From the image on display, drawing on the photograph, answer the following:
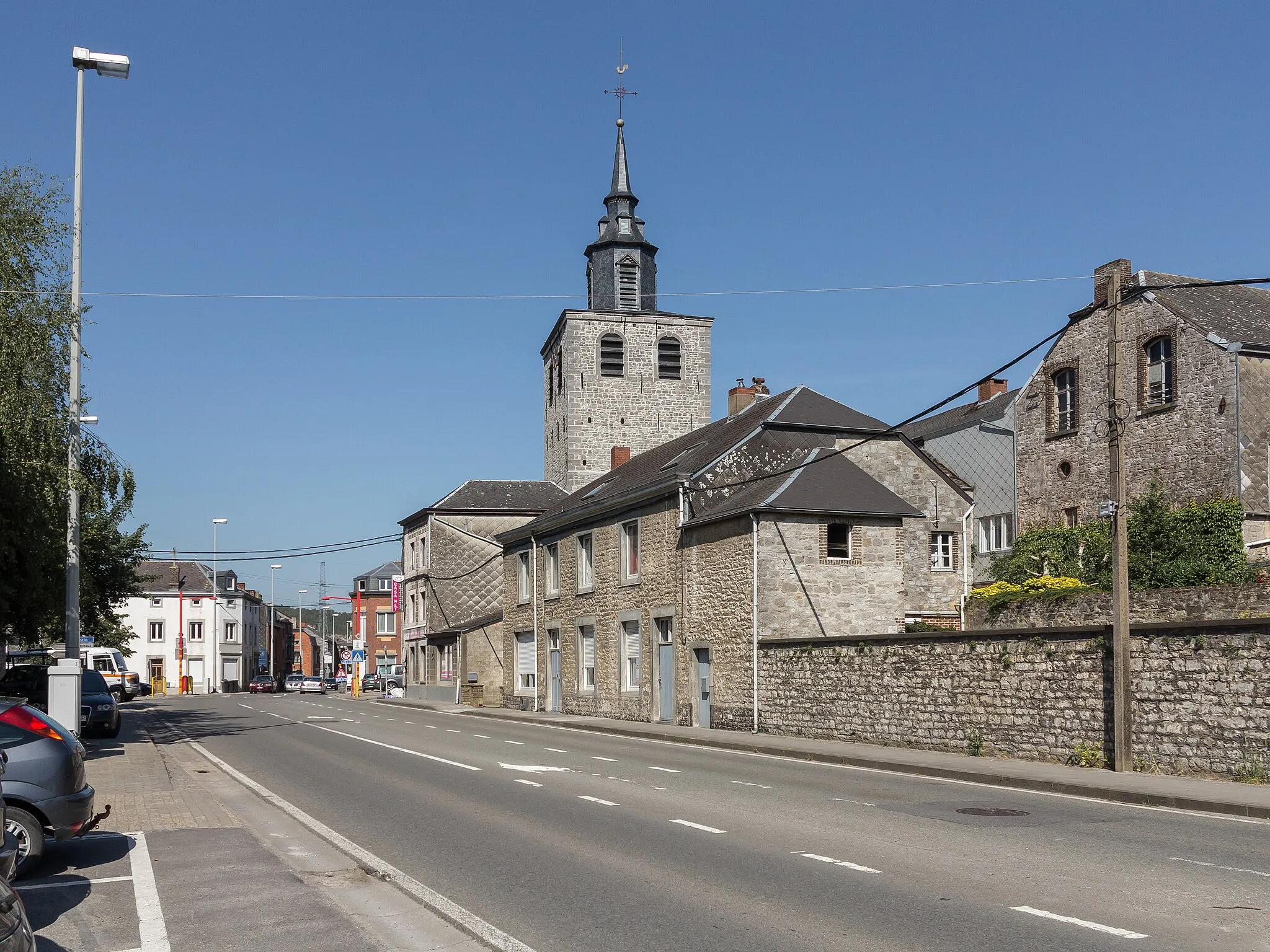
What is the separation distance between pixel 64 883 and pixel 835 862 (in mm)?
5865

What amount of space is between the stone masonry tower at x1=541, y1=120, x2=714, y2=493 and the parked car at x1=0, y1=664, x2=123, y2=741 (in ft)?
133

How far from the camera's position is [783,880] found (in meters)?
8.90

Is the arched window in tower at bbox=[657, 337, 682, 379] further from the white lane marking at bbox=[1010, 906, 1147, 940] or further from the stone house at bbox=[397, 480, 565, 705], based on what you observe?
the white lane marking at bbox=[1010, 906, 1147, 940]

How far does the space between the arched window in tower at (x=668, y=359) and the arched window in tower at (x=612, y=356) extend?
6.88 ft

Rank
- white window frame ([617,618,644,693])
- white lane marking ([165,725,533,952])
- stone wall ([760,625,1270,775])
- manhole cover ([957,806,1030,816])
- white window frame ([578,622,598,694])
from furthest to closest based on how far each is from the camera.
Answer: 1. white window frame ([578,622,598,694])
2. white window frame ([617,618,644,693])
3. stone wall ([760,625,1270,775])
4. manhole cover ([957,806,1030,816])
5. white lane marking ([165,725,533,952])

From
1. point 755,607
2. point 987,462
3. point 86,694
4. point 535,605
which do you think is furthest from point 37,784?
point 987,462

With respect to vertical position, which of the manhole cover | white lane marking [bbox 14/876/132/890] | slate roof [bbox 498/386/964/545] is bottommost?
the manhole cover

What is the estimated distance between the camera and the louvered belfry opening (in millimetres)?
71062

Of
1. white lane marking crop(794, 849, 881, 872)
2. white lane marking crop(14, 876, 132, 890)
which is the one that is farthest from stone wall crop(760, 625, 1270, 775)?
Result: white lane marking crop(14, 876, 132, 890)

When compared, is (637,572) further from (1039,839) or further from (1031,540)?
(1039,839)

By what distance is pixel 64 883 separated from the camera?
9.17m

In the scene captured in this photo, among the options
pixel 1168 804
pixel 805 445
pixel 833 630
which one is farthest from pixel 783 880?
pixel 805 445

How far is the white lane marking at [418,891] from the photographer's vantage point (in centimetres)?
714

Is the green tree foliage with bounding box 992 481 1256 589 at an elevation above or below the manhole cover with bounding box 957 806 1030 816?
above
